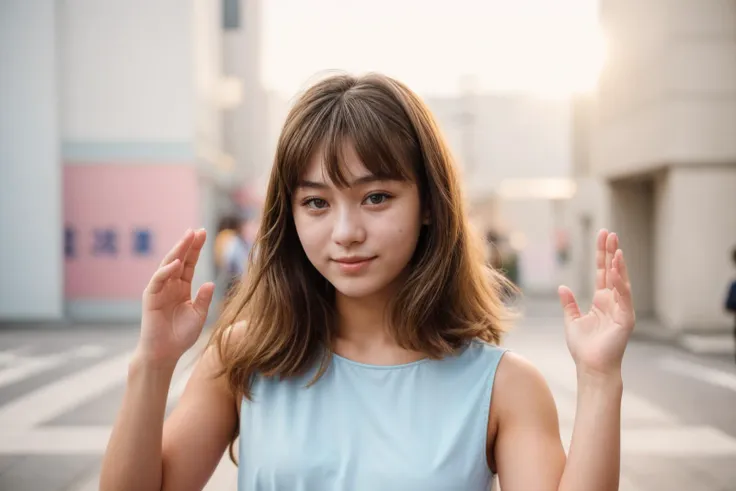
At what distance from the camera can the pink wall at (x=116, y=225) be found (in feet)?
51.6

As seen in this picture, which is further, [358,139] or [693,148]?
[693,148]

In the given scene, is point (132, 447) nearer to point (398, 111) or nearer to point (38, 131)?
point (398, 111)

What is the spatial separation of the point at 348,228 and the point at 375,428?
0.43 meters

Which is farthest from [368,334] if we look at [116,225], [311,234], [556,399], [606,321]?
[116,225]

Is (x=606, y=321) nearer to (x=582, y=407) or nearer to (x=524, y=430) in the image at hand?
(x=582, y=407)

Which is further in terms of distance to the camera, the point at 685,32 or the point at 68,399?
the point at 685,32

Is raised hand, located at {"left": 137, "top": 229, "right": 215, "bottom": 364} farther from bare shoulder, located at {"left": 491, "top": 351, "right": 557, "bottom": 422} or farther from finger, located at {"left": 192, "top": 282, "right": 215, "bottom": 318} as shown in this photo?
bare shoulder, located at {"left": 491, "top": 351, "right": 557, "bottom": 422}

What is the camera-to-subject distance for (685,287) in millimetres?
12664

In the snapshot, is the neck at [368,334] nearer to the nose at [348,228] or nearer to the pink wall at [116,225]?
the nose at [348,228]

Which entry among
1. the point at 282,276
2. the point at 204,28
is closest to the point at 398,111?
the point at 282,276

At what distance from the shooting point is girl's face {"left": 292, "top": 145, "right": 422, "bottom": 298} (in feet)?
5.32

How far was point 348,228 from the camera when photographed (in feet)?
5.25

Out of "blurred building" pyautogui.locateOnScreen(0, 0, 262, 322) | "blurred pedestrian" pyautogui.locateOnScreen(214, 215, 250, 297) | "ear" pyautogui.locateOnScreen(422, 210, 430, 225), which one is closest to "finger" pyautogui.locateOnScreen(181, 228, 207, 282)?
"ear" pyautogui.locateOnScreen(422, 210, 430, 225)

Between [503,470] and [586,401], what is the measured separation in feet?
0.75
